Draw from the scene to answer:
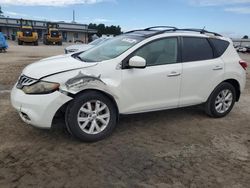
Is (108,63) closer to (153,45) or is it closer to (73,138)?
(153,45)

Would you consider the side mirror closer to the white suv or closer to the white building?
the white suv

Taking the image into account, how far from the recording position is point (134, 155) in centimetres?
410

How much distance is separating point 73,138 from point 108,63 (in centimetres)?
128

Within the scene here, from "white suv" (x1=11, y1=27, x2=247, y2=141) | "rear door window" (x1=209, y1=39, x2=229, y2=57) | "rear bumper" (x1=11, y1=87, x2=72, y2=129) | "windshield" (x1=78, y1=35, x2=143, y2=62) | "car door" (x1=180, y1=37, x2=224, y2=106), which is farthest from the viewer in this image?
"rear door window" (x1=209, y1=39, x2=229, y2=57)

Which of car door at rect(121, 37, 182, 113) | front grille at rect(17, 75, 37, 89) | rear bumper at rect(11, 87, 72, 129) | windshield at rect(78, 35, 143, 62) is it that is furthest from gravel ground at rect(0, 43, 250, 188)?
windshield at rect(78, 35, 143, 62)

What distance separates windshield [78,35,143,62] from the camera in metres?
4.85

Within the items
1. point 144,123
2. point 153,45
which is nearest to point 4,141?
point 144,123

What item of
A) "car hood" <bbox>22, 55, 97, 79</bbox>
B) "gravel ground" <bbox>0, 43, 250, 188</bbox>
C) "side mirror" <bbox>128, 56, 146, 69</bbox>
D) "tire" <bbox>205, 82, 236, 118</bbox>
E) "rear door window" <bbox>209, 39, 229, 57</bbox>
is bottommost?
"gravel ground" <bbox>0, 43, 250, 188</bbox>

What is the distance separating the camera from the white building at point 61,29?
6425 centimetres

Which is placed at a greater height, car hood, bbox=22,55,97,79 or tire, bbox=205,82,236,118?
car hood, bbox=22,55,97,79

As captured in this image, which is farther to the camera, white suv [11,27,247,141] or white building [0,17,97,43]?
white building [0,17,97,43]

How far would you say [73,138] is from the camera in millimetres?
4598

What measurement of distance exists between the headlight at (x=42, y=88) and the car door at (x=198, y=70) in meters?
2.24

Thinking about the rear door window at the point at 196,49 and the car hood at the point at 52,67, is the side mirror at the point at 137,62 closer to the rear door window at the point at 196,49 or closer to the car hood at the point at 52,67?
the car hood at the point at 52,67
